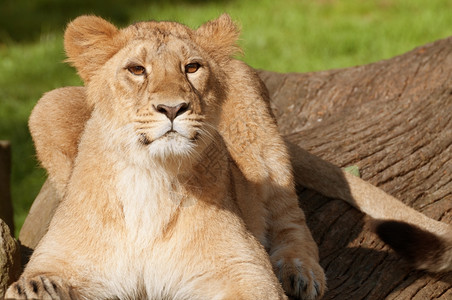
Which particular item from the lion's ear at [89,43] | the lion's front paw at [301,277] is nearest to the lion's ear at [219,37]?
the lion's ear at [89,43]

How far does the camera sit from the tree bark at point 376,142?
423cm

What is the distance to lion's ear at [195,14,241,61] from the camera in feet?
12.2

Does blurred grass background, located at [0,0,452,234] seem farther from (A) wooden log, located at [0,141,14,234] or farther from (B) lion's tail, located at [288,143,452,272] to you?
(B) lion's tail, located at [288,143,452,272]

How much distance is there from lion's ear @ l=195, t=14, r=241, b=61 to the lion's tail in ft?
4.25

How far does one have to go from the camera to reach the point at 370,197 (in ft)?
15.6

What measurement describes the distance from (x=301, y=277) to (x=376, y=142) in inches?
61.1

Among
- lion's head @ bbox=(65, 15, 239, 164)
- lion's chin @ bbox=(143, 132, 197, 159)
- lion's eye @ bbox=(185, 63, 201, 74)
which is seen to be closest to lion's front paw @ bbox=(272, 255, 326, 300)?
lion's head @ bbox=(65, 15, 239, 164)

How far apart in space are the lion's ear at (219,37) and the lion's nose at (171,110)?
0.67 meters

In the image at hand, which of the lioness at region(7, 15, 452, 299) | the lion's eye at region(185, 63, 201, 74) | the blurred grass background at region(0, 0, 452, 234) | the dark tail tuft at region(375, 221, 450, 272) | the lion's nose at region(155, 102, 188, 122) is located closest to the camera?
the lion's nose at region(155, 102, 188, 122)

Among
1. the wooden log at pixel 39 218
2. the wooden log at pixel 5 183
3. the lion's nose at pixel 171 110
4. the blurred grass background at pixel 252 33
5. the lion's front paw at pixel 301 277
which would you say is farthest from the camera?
the blurred grass background at pixel 252 33

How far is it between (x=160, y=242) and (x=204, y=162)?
0.41 meters

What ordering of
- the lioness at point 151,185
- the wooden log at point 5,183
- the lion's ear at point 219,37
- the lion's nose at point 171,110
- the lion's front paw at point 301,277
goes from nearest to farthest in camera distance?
1. the lion's nose at point 171,110
2. the lioness at point 151,185
3. the lion's ear at point 219,37
4. the lion's front paw at point 301,277
5. the wooden log at point 5,183

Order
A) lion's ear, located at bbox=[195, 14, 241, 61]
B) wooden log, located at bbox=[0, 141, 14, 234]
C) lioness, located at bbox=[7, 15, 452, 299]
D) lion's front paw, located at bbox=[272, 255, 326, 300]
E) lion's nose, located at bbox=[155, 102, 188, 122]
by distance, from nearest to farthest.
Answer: lion's nose, located at bbox=[155, 102, 188, 122], lioness, located at bbox=[7, 15, 452, 299], lion's ear, located at bbox=[195, 14, 241, 61], lion's front paw, located at bbox=[272, 255, 326, 300], wooden log, located at bbox=[0, 141, 14, 234]

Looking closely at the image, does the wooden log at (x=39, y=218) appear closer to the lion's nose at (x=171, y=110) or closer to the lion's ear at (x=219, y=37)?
the lion's ear at (x=219, y=37)
